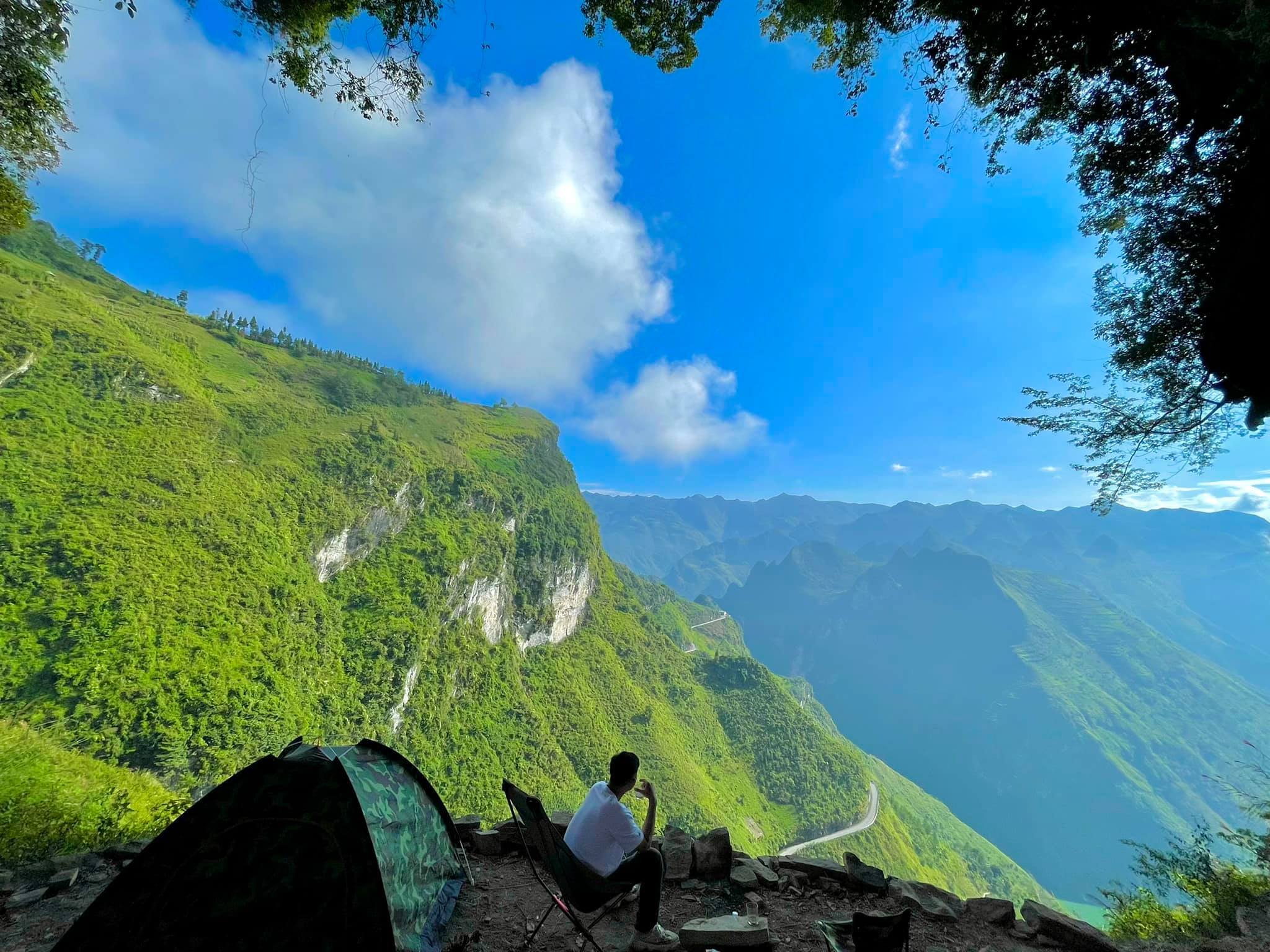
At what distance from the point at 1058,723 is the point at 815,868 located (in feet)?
600

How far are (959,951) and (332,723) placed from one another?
58670 millimetres

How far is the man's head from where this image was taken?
384 cm

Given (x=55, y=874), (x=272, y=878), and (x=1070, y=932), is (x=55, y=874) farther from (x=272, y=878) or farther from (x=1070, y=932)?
(x=1070, y=932)

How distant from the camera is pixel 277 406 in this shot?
73625mm

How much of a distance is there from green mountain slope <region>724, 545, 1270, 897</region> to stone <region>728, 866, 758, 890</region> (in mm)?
138302

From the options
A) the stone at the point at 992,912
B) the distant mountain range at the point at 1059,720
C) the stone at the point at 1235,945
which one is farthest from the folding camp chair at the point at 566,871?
the distant mountain range at the point at 1059,720

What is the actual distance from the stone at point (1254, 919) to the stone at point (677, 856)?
533 cm

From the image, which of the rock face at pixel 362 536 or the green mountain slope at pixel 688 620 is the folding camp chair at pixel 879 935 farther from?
the green mountain slope at pixel 688 620

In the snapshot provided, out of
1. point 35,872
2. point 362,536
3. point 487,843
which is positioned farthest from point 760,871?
point 362,536

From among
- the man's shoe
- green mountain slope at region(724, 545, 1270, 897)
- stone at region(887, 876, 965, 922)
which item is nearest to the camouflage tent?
the man's shoe

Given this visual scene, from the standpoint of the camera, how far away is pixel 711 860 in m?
5.16

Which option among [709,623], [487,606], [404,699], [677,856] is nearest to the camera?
[677,856]

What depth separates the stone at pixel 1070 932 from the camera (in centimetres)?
412

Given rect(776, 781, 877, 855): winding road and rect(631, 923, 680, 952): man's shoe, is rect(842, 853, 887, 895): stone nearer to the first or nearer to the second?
rect(631, 923, 680, 952): man's shoe
